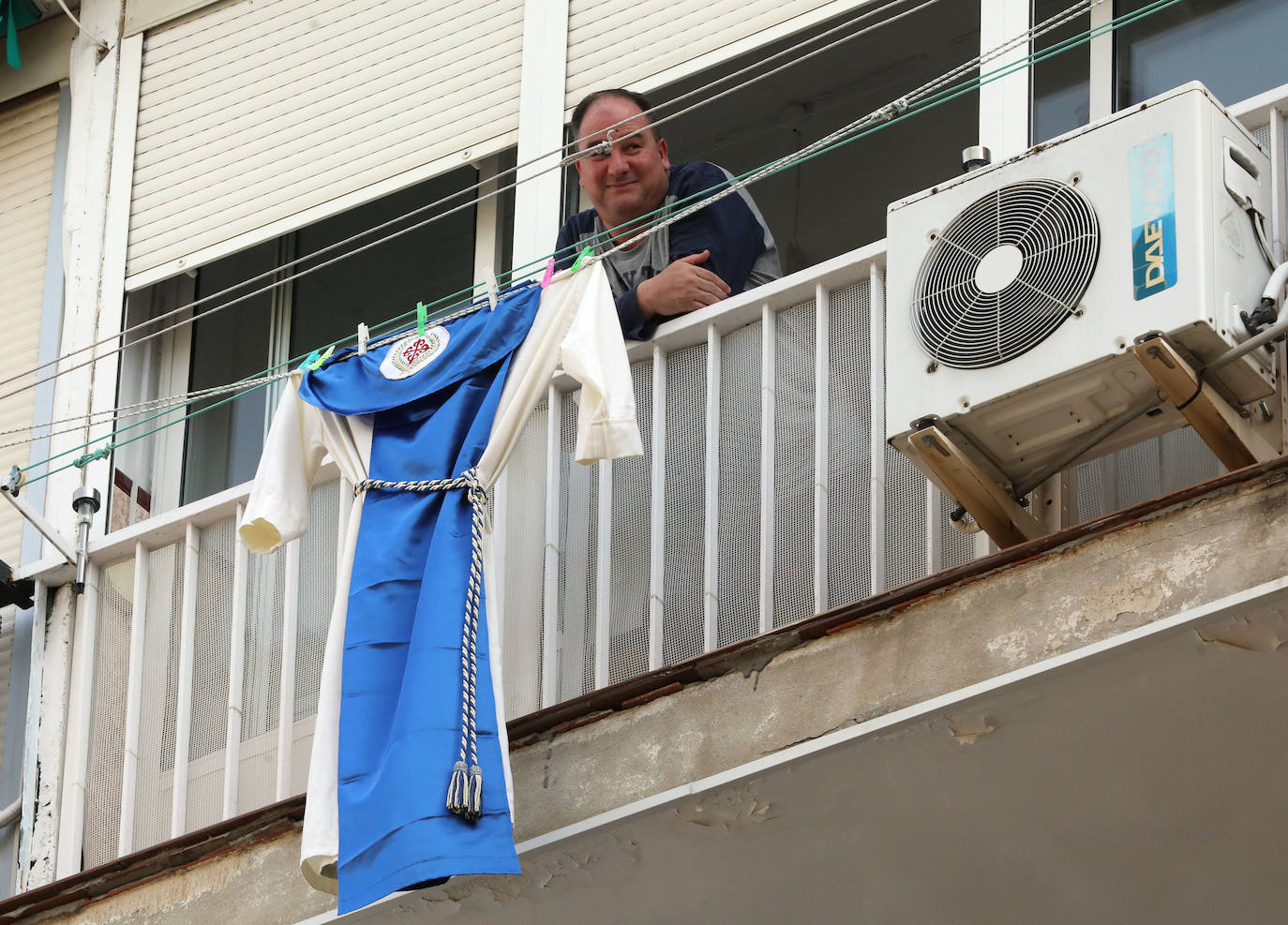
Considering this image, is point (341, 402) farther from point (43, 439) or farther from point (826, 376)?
point (43, 439)

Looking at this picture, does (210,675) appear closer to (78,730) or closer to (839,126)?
(78,730)

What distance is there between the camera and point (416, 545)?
213 inches

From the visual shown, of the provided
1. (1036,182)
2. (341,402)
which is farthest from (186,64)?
(1036,182)

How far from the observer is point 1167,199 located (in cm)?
470

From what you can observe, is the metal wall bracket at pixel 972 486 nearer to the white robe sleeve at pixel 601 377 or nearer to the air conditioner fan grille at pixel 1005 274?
the air conditioner fan grille at pixel 1005 274

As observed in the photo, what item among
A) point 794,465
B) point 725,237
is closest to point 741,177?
point 725,237

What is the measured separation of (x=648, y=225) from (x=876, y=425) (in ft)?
3.91

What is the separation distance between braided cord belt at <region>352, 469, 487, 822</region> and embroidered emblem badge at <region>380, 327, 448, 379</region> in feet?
0.98

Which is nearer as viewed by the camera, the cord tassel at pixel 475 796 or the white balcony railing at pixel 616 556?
the cord tassel at pixel 475 796

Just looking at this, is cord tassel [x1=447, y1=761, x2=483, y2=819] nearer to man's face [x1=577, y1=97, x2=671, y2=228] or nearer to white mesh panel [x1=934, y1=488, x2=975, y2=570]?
white mesh panel [x1=934, y1=488, x2=975, y2=570]

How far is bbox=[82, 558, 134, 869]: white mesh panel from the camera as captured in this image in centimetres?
621

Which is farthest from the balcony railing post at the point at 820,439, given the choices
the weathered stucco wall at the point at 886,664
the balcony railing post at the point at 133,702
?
the balcony railing post at the point at 133,702

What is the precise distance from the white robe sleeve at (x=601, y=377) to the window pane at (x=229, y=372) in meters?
2.14

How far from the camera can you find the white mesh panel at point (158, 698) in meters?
6.14
